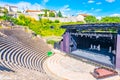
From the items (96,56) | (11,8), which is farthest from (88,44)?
(11,8)

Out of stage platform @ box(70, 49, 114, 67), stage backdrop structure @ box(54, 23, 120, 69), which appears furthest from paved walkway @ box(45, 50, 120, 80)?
stage backdrop structure @ box(54, 23, 120, 69)

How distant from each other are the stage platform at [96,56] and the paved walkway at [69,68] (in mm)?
1573

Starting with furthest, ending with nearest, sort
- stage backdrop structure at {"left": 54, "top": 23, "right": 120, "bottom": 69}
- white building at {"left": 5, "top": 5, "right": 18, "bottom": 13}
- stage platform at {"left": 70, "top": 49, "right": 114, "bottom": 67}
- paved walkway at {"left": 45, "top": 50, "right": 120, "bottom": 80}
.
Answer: white building at {"left": 5, "top": 5, "right": 18, "bottom": 13}, stage backdrop structure at {"left": 54, "top": 23, "right": 120, "bottom": 69}, stage platform at {"left": 70, "top": 49, "right": 114, "bottom": 67}, paved walkway at {"left": 45, "top": 50, "right": 120, "bottom": 80}

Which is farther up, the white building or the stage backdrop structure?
the white building

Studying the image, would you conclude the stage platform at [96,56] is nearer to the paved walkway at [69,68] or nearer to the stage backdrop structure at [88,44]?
the stage backdrop structure at [88,44]

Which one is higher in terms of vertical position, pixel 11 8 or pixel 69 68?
pixel 11 8

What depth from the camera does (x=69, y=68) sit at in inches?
1000

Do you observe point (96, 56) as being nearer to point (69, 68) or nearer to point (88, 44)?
point (69, 68)

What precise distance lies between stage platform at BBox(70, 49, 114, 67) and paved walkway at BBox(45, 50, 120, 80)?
157 centimetres

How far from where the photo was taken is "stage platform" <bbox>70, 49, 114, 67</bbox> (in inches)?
1019

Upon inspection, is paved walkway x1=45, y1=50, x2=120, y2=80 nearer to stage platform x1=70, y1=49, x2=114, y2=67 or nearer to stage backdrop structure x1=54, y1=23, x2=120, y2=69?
stage platform x1=70, y1=49, x2=114, y2=67

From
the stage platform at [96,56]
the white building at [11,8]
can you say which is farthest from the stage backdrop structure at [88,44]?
the white building at [11,8]

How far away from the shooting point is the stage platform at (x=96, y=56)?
1019 inches

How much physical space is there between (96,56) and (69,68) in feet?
21.2
